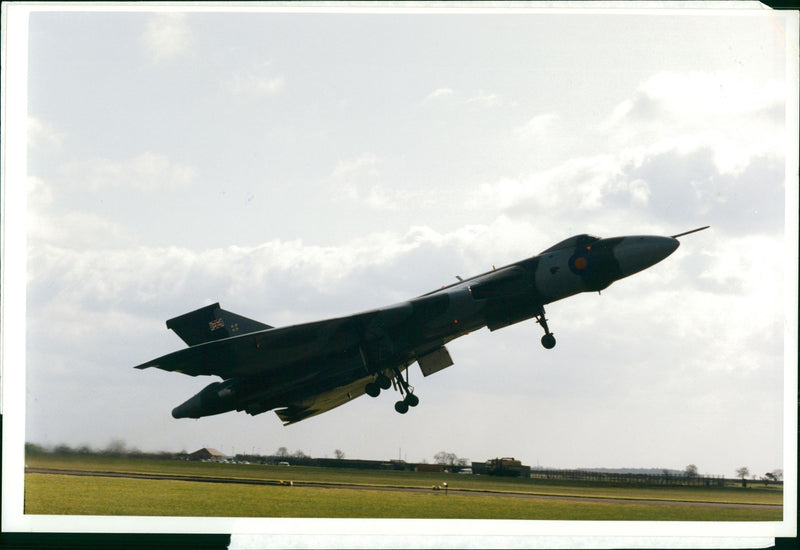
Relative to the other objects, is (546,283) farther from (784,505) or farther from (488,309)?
(784,505)

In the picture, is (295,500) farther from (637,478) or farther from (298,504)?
(637,478)

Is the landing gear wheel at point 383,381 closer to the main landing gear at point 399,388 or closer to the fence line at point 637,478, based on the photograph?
the main landing gear at point 399,388

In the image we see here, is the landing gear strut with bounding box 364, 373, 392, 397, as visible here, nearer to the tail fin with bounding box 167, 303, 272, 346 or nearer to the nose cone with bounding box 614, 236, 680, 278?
the tail fin with bounding box 167, 303, 272, 346

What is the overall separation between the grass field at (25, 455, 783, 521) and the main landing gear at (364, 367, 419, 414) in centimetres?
275

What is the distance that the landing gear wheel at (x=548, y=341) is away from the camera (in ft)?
75.6


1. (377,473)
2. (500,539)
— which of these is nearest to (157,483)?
(377,473)

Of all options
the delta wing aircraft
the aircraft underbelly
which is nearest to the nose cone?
the delta wing aircraft

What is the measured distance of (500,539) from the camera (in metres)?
21.3

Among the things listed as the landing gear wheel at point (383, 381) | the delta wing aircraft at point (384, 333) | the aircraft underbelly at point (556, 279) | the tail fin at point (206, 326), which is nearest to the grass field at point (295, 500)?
the delta wing aircraft at point (384, 333)

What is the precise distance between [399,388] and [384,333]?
2.20 meters

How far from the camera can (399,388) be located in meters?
26.4

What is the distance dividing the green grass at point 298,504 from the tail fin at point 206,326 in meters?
5.03

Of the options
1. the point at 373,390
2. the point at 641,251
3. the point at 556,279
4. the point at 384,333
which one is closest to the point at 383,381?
the point at 373,390

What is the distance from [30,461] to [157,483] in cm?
368
